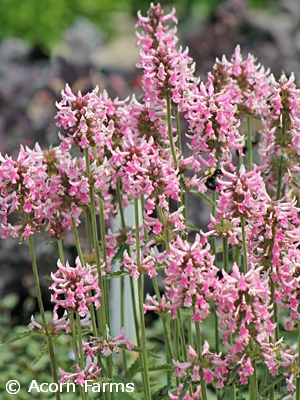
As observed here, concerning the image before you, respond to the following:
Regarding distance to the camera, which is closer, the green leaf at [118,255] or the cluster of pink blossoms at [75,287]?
the cluster of pink blossoms at [75,287]

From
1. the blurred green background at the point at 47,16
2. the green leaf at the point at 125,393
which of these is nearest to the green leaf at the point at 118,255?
the green leaf at the point at 125,393

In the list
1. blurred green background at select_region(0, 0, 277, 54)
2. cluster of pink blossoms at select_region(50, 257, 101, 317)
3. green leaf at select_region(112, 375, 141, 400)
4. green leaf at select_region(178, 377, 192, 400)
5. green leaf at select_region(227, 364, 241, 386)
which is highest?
blurred green background at select_region(0, 0, 277, 54)

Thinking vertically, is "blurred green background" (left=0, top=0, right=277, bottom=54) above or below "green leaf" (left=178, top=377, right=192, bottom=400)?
above

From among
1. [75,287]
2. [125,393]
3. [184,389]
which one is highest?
[75,287]

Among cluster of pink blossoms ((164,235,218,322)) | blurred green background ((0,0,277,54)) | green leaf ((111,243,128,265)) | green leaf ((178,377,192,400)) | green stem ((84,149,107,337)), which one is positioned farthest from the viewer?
blurred green background ((0,0,277,54))

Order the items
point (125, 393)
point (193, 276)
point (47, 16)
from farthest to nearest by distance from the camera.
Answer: point (47, 16), point (125, 393), point (193, 276)

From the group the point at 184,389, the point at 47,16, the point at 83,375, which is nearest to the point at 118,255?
the point at 83,375

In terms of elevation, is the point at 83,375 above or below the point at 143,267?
below

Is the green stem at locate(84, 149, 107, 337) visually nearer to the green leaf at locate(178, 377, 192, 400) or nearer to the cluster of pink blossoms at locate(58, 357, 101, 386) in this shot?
the cluster of pink blossoms at locate(58, 357, 101, 386)

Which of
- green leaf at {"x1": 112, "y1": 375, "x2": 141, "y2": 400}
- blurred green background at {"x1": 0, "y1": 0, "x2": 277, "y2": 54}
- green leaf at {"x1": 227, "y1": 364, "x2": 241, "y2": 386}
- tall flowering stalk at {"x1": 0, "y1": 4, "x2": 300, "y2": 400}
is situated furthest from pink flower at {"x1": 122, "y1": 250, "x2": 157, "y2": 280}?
blurred green background at {"x1": 0, "y1": 0, "x2": 277, "y2": 54}

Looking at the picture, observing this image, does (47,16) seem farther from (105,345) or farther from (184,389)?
(184,389)

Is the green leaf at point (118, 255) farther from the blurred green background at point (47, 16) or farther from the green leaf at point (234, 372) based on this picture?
the blurred green background at point (47, 16)

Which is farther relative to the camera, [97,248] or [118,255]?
[118,255]

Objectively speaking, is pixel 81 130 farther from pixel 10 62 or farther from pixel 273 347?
pixel 10 62
